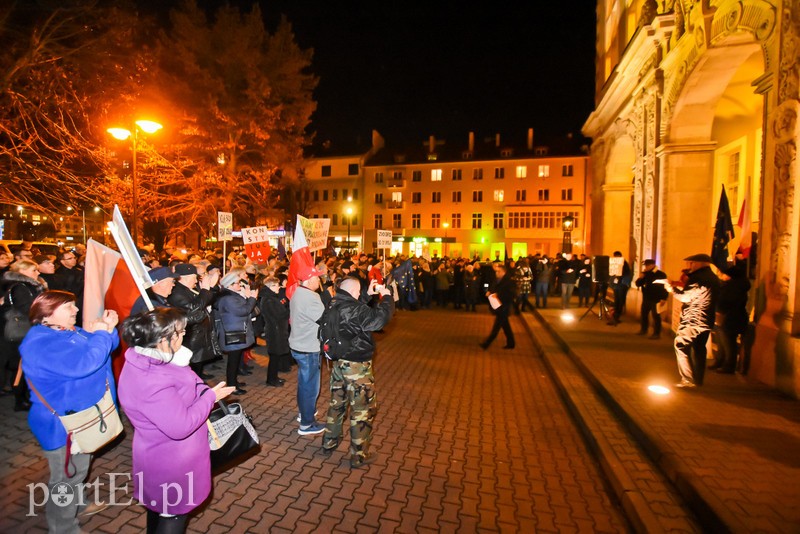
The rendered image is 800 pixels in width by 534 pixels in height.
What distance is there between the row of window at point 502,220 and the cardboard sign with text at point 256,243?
150ft

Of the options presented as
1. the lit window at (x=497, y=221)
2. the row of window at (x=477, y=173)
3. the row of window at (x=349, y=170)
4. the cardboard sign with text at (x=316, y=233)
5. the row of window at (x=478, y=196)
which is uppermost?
the row of window at (x=349, y=170)

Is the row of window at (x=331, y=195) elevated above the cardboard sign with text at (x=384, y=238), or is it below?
above

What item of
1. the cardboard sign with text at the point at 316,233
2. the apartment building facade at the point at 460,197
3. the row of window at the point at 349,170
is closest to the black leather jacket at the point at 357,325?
the cardboard sign with text at the point at 316,233

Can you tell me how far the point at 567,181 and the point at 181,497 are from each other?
5689 cm

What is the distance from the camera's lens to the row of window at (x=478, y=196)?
2138 inches

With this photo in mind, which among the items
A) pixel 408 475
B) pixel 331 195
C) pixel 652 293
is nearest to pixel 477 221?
pixel 331 195

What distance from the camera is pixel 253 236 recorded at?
1216 cm

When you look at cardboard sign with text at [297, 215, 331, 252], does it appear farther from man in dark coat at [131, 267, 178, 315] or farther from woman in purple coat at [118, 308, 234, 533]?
woman in purple coat at [118, 308, 234, 533]

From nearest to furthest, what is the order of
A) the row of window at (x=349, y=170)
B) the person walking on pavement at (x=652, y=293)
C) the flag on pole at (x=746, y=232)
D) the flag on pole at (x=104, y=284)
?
the flag on pole at (x=104, y=284), the flag on pole at (x=746, y=232), the person walking on pavement at (x=652, y=293), the row of window at (x=349, y=170)

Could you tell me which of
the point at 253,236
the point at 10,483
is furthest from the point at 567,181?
the point at 10,483

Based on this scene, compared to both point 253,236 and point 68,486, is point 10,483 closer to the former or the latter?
point 68,486

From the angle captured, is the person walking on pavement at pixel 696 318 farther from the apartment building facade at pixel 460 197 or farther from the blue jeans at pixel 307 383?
the apartment building facade at pixel 460 197

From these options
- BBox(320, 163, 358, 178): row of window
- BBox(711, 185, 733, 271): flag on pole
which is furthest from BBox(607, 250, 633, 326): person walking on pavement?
BBox(320, 163, 358, 178): row of window

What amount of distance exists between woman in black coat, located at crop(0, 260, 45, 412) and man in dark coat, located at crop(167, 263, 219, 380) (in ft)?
6.17
